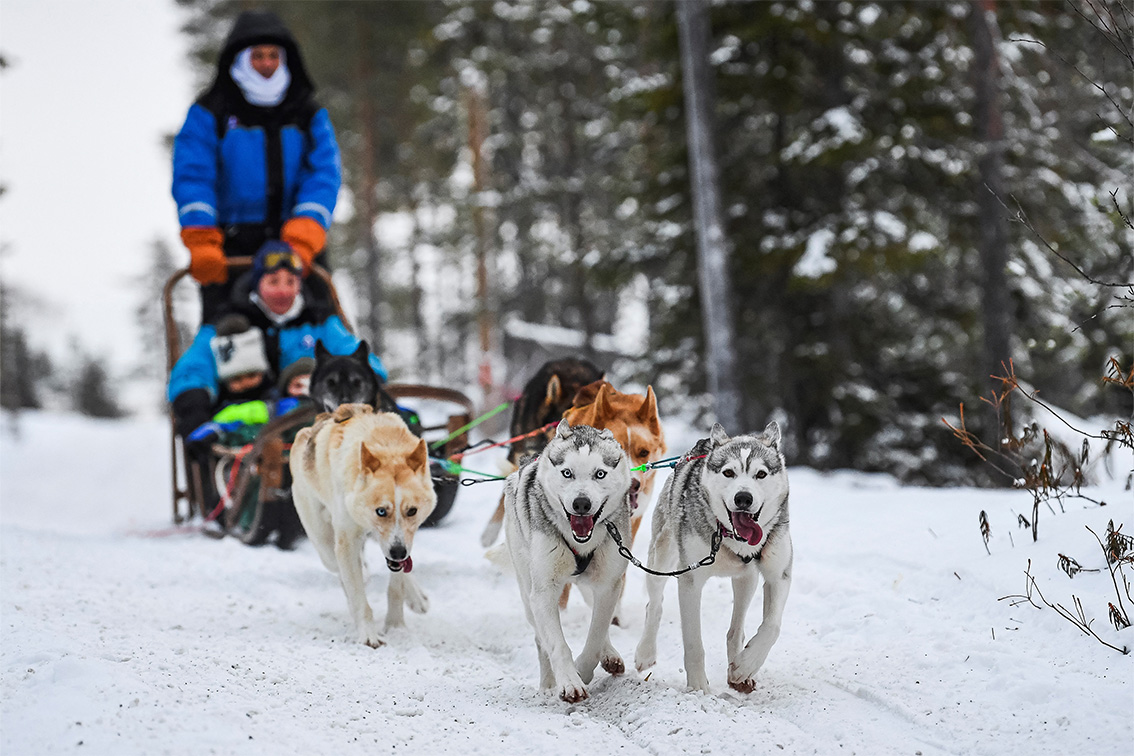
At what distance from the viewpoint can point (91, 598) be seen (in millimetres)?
4277

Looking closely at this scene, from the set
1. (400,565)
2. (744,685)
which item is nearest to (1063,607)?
(744,685)

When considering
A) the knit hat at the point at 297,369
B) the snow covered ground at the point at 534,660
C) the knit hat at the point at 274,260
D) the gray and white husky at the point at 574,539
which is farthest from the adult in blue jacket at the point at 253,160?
the gray and white husky at the point at 574,539

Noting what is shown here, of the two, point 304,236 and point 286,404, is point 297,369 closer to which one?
point 286,404

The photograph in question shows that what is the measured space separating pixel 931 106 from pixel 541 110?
11406 mm

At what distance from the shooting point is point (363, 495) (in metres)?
3.78

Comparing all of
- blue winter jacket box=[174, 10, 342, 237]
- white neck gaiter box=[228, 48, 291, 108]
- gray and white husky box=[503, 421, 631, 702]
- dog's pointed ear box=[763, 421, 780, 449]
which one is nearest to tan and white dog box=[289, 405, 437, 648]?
gray and white husky box=[503, 421, 631, 702]

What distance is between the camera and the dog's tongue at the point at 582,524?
3.02m

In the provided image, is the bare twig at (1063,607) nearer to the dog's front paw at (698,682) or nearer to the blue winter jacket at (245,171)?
the dog's front paw at (698,682)

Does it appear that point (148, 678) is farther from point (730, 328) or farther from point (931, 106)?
point (931, 106)

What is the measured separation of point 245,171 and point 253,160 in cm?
11

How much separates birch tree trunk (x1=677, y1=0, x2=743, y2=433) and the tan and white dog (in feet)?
16.4

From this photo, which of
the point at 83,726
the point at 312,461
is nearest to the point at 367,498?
the point at 312,461

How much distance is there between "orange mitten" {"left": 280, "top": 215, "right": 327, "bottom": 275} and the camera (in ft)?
22.8

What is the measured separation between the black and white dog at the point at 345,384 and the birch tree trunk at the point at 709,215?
4666 mm
